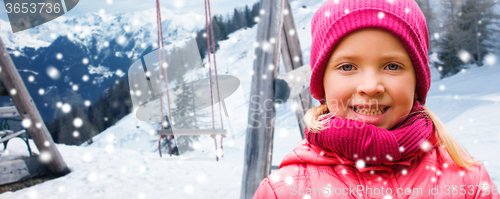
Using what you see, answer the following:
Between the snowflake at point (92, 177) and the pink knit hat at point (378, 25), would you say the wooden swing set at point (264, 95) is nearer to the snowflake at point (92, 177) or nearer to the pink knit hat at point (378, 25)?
the pink knit hat at point (378, 25)

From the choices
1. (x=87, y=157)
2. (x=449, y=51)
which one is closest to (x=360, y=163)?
(x=87, y=157)

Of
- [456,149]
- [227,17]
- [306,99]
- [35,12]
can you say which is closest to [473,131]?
[306,99]

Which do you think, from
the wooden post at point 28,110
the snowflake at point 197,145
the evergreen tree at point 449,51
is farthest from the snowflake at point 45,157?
the evergreen tree at point 449,51

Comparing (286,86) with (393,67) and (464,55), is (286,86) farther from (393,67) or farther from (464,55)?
(464,55)

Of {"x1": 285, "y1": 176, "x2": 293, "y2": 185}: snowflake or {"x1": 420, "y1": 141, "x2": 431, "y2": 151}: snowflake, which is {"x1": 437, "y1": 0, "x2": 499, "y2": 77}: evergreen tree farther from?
{"x1": 285, "y1": 176, "x2": 293, "y2": 185}: snowflake

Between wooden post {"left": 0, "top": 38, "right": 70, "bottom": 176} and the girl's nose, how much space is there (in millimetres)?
4355

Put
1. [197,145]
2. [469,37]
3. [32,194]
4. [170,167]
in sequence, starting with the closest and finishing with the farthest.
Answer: [32,194] < [170,167] < [197,145] < [469,37]

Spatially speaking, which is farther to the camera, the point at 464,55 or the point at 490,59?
the point at 464,55

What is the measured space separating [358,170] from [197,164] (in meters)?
4.64

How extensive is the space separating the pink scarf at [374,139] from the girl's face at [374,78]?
0.17 ft

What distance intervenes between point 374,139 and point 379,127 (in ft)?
0.31

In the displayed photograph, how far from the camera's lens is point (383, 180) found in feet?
2.81

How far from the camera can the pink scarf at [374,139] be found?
2.69ft

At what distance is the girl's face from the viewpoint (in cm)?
83
